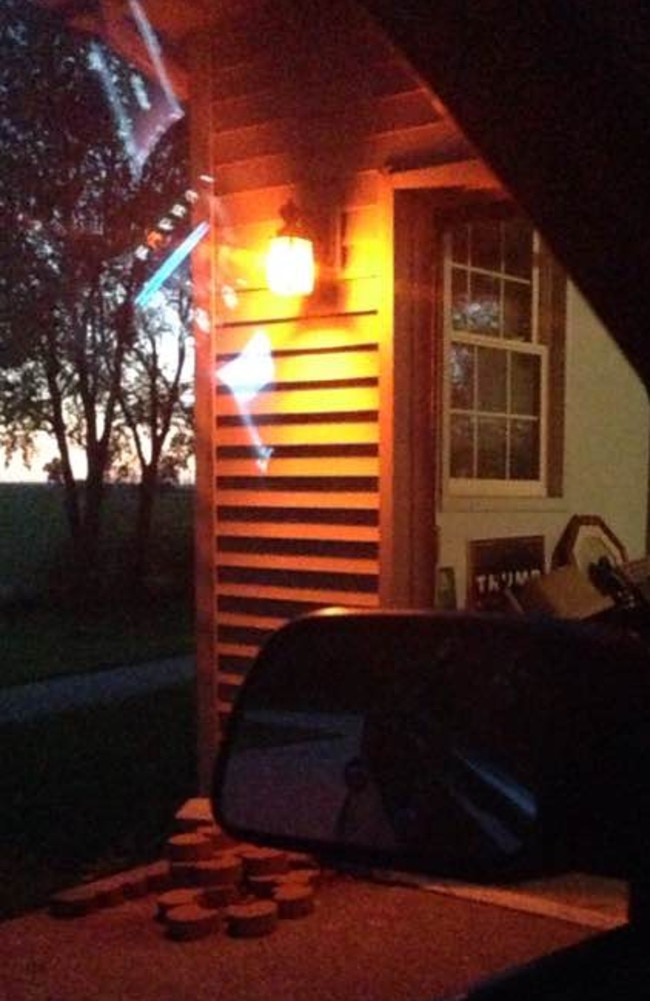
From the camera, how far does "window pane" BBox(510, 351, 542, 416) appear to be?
923 centimetres

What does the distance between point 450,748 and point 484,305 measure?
257 inches

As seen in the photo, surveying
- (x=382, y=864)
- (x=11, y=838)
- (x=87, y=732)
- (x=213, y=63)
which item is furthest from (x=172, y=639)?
(x=382, y=864)

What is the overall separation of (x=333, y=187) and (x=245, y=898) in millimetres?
3068

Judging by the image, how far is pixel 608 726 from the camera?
2.14 m

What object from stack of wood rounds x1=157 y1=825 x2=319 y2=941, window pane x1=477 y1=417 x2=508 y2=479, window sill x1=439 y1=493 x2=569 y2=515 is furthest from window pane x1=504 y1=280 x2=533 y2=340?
stack of wood rounds x1=157 y1=825 x2=319 y2=941

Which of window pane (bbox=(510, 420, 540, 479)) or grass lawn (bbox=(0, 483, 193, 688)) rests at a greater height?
window pane (bbox=(510, 420, 540, 479))

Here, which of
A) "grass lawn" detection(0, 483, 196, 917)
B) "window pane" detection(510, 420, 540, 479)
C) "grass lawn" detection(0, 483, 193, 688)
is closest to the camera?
"grass lawn" detection(0, 483, 196, 917)

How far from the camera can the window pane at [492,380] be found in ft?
28.6

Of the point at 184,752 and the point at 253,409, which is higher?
the point at 253,409

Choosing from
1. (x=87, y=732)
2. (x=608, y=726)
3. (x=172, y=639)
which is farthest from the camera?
(x=172, y=639)

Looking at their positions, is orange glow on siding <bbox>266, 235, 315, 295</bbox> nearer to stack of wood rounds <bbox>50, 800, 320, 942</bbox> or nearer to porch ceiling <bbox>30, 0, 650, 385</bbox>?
porch ceiling <bbox>30, 0, 650, 385</bbox>

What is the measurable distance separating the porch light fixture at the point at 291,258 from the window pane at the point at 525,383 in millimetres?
2176

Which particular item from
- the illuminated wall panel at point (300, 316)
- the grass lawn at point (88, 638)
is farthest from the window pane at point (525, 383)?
the grass lawn at point (88, 638)

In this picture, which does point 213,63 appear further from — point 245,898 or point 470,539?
point 245,898
